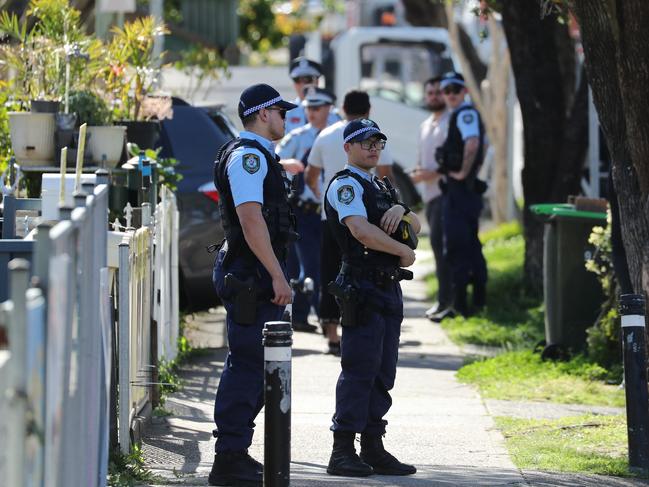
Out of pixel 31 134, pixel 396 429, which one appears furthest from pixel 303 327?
pixel 31 134

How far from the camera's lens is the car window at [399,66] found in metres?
22.0

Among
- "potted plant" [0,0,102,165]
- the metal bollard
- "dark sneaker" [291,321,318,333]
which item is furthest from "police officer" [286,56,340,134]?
the metal bollard

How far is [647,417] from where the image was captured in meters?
6.58

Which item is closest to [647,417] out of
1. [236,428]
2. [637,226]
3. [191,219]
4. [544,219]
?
[637,226]

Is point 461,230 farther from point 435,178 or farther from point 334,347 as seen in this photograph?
point 334,347

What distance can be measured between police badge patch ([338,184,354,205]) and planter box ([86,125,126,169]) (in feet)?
7.59

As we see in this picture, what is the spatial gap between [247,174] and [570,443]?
2487 mm

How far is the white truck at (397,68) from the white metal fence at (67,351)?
15464mm

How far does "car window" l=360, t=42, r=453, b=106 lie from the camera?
22016 mm

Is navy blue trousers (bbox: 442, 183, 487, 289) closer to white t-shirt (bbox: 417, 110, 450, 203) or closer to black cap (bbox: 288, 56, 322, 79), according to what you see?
white t-shirt (bbox: 417, 110, 450, 203)

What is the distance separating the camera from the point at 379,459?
21.5ft

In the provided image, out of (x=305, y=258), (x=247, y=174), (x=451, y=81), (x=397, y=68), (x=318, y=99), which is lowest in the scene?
(x=305, y=258)

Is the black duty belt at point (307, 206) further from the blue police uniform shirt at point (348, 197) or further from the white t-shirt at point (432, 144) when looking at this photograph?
the blue police uniform shirt at point (348, 197)

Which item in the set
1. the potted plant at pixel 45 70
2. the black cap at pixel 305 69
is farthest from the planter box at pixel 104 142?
the black cap at pixel 305 69
